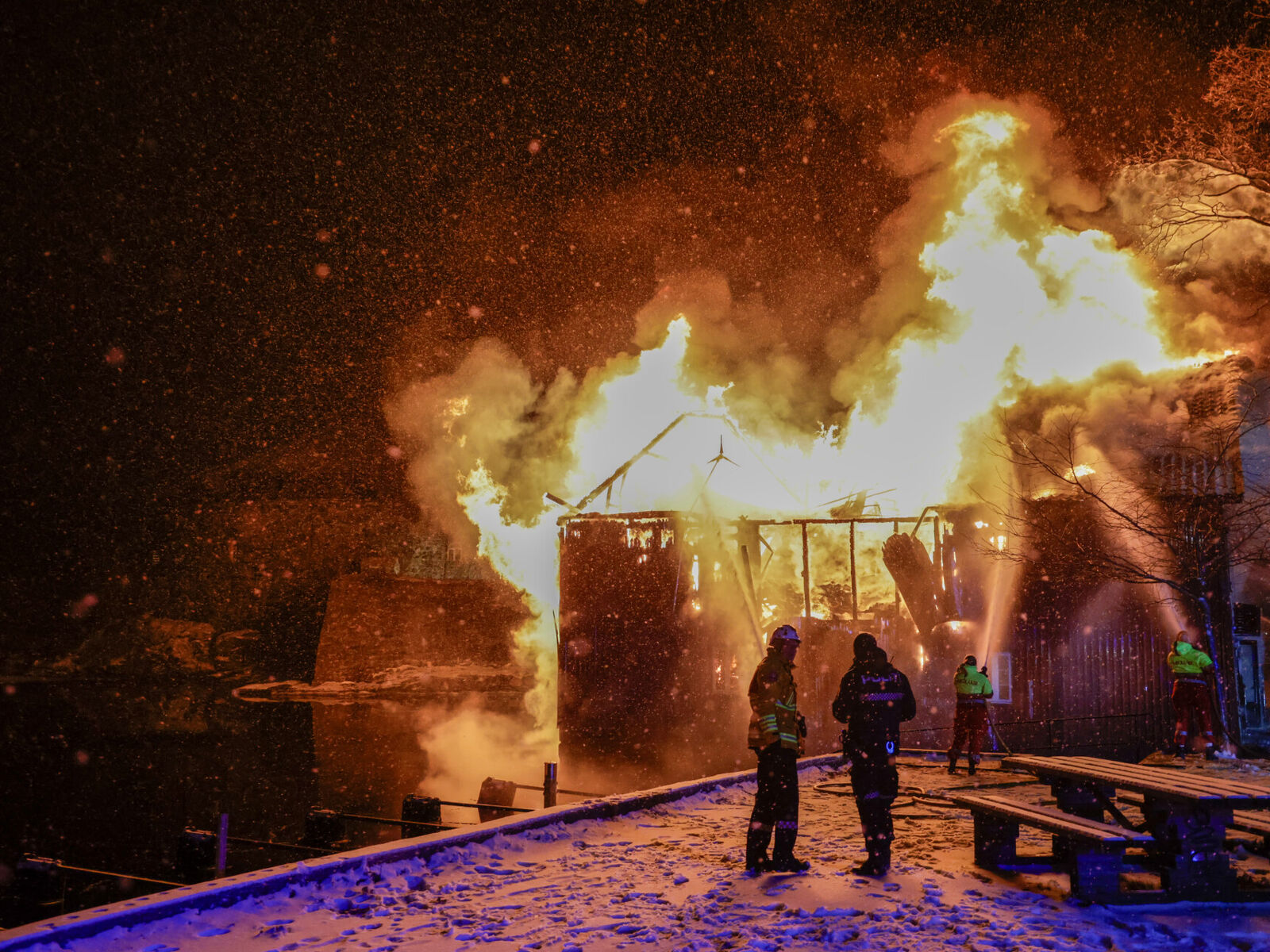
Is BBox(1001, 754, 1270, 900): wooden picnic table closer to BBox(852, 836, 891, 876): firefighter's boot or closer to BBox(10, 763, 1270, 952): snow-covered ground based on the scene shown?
BBox(10, 763, 1270, 952): snow-covered ground

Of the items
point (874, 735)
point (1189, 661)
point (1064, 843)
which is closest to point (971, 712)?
point (1189, 661)

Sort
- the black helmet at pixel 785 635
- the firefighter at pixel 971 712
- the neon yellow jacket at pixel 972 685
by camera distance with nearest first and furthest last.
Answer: the black helmet at pixel 785 635 → the firefighter at pixel 971 712 → the neon yellow jacket at pixel 972 685

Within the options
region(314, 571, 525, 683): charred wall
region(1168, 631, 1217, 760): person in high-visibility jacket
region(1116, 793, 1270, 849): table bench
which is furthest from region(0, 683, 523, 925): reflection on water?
region(1168, 631, 1217, 760): person in high-visibility jacket

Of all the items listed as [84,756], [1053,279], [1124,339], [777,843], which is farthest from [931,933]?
[84,756]

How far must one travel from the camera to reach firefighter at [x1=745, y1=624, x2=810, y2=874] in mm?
5867

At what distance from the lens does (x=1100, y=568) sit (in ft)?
53.6

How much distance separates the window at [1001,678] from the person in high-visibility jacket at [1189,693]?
4558 millimetres

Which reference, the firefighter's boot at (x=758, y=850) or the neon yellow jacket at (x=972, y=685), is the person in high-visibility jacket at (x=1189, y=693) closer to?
the neon yellow jacket at (x=972, y=685)

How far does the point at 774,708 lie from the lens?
6.02 m

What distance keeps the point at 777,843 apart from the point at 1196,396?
18.0 meters

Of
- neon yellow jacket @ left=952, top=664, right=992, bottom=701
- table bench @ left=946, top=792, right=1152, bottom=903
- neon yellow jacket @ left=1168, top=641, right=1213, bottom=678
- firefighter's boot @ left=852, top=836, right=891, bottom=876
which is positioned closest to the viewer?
table bench @ left=946, top=792, right=1152, bottom=903

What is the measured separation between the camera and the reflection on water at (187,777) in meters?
19.0

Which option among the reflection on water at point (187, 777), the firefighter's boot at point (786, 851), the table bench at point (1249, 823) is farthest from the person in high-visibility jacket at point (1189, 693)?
the reflection on water at point (187, 777)

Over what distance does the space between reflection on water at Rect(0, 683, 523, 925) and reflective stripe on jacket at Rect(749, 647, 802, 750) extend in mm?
7841
